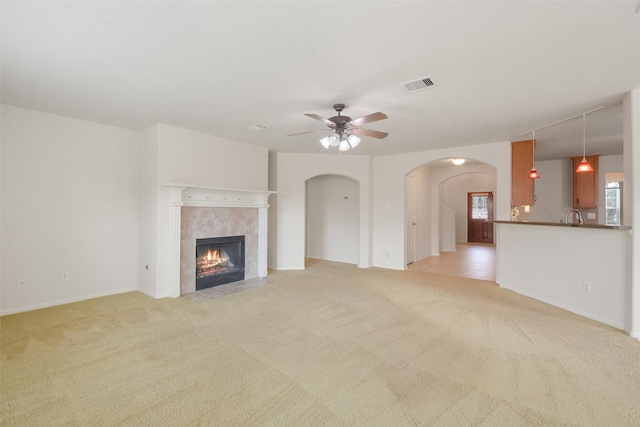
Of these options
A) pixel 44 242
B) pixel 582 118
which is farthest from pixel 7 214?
pixel 582 118

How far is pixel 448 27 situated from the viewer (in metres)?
1.98

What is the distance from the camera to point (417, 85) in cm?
289

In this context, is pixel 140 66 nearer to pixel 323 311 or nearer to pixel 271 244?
pixel 323 311

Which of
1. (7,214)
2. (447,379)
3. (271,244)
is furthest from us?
(271,244)

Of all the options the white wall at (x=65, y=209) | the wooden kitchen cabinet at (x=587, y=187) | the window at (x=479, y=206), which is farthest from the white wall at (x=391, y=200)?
the window at (x=479, y=206)

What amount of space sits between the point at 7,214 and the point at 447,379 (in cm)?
519

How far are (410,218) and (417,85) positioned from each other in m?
4.71

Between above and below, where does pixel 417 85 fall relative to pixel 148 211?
above

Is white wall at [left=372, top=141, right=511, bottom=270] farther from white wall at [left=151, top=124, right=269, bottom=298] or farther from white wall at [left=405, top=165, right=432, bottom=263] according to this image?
white wall at [left=151, top=124, right=269, bottom=298]

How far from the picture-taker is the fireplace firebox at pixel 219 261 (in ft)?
15.6

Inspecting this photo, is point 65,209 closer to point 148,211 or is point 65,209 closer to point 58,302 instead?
point 148,211

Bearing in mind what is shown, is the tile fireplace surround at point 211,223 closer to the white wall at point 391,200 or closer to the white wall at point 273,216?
the white wall at point 273,216

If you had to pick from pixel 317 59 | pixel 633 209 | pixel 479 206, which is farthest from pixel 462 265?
pixel 317 59

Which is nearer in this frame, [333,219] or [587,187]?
[587,187]
